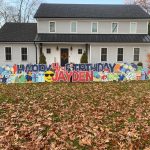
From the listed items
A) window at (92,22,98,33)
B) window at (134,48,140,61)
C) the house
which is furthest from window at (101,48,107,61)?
window at (134,48,140,61)

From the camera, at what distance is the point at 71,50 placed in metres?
29.4

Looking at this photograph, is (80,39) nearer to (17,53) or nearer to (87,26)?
(87,26)

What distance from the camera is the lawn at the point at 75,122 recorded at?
19.0 ft

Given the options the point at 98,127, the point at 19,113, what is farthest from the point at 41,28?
the point at 98,127

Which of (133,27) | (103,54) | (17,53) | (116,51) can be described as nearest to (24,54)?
(17,53)

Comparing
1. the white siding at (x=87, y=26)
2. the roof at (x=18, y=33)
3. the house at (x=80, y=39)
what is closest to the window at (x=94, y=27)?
the house at (x=80, y=39)

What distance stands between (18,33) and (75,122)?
24941 mm

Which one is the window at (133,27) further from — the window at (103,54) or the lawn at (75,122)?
the lawn at (75,122)

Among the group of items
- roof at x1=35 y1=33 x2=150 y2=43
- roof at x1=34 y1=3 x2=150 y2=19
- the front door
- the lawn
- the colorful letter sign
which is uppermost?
roof at x1=34 y1=3 x2=150 y2=19

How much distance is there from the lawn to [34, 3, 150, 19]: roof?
65.9 feet

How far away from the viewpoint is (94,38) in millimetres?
29062

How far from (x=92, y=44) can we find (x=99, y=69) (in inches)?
434

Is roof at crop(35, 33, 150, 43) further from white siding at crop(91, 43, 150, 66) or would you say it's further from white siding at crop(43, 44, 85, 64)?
white siding at crop(43, 44, 85, 64)

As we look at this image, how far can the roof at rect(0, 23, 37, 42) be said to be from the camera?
95.8 feet
